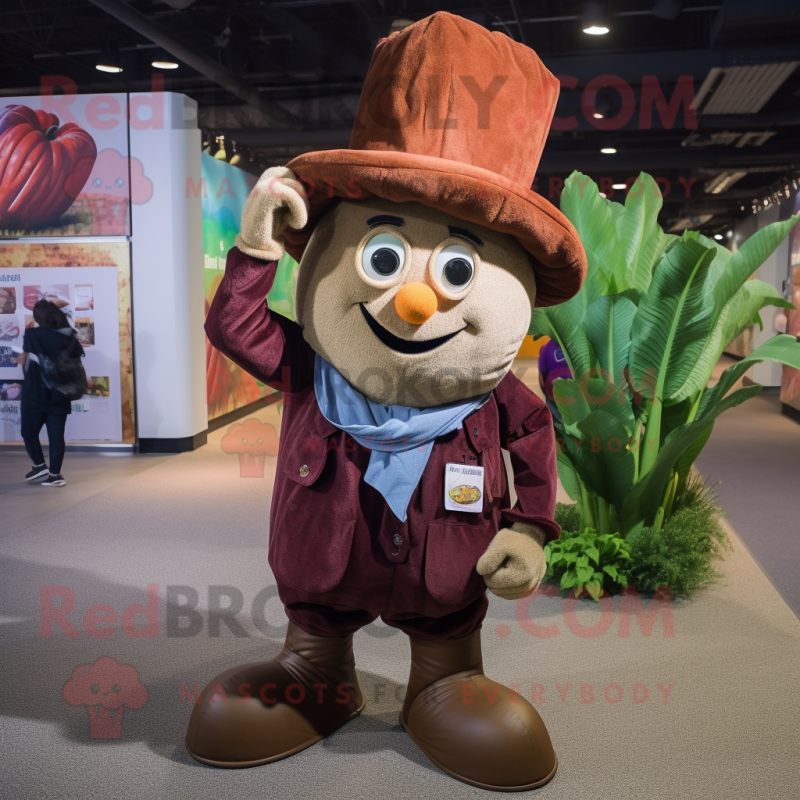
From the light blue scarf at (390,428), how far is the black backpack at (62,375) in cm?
367

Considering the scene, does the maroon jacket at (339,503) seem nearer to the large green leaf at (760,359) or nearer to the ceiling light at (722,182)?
the large green leaf at (760,359)

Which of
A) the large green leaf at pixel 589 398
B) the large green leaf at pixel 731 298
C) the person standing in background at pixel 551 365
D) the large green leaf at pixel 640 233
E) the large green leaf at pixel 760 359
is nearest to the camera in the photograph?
the large green leaf at pixel 760 359

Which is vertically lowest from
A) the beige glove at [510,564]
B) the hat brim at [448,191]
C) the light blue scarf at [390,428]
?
the beige glove at [510,564]

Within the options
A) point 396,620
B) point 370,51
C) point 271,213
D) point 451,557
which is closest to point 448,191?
point 271,213

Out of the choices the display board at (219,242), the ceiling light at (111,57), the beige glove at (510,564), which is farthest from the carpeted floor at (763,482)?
the ceiling light at (111,57)

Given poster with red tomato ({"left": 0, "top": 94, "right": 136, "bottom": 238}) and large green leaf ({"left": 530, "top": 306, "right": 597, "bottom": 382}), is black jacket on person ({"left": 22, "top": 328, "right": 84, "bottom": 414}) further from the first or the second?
large green leaf ({"left": 530, "top": 306, "right": 597, "bottom": 382})

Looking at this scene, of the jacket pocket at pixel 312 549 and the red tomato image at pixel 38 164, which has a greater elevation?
the red tomato image at pixel 38 164

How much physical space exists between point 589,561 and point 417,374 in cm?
174

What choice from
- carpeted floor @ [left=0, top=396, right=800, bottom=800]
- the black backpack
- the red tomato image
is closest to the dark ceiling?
the red tomato image

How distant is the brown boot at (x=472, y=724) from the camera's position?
1.71 metres

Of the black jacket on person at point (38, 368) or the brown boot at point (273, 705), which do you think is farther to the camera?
the black jacket on person at point (38, 368)

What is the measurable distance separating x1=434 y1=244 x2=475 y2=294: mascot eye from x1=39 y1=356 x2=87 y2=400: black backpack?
387 cm

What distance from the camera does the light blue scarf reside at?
63.4 inches

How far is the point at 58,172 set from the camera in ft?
19.4
